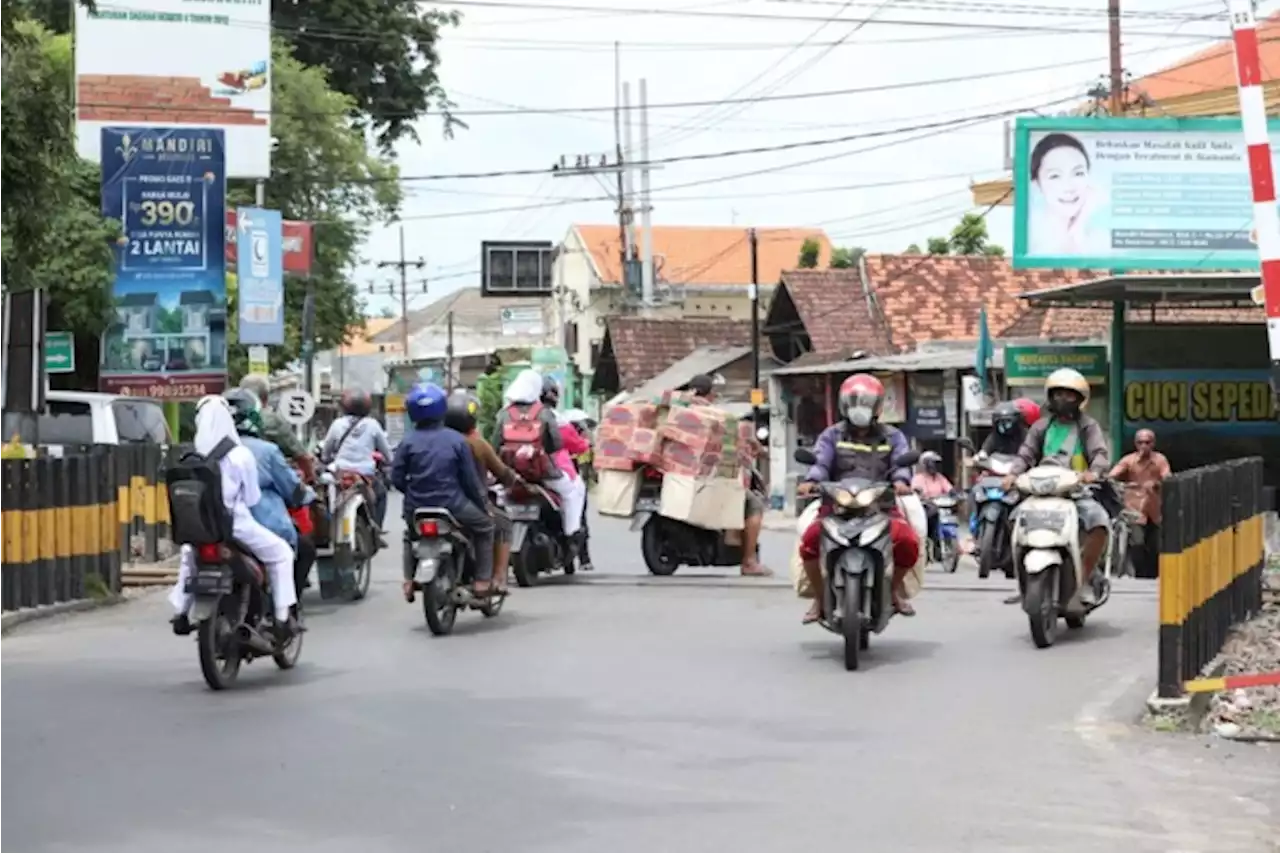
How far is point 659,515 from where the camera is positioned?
17.9 m

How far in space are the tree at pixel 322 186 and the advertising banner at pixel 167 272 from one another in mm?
16537

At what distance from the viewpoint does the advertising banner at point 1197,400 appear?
28.0 meters

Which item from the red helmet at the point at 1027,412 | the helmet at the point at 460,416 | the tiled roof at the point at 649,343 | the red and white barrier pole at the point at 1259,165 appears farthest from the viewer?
the tiled roof at the point at 649,343

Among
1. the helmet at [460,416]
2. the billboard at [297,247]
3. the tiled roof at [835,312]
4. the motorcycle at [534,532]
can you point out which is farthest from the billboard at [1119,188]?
the tiled roof at [835,312]

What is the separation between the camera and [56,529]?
14672 millimetres

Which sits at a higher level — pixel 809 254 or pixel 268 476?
pixel 809 254

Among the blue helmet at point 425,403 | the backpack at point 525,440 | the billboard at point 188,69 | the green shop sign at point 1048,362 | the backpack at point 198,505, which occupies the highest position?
the billboard at point 188,69

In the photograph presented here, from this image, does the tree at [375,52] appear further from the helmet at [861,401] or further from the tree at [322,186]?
the helmet at [861,401]

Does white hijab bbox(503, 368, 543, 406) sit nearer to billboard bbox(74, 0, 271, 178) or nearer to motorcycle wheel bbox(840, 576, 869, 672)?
motorcycle wheel bbox(840, 576, 869, 672)

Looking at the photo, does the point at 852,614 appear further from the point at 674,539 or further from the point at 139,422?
the point at 139,422

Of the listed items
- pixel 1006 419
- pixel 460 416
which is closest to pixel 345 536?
pixel 460 416

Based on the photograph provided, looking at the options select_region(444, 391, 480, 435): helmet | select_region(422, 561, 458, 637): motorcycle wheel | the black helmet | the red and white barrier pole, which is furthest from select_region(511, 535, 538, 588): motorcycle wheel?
the red and white barrier pole

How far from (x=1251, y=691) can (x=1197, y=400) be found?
62.2 feet

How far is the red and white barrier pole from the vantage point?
29.5ft
